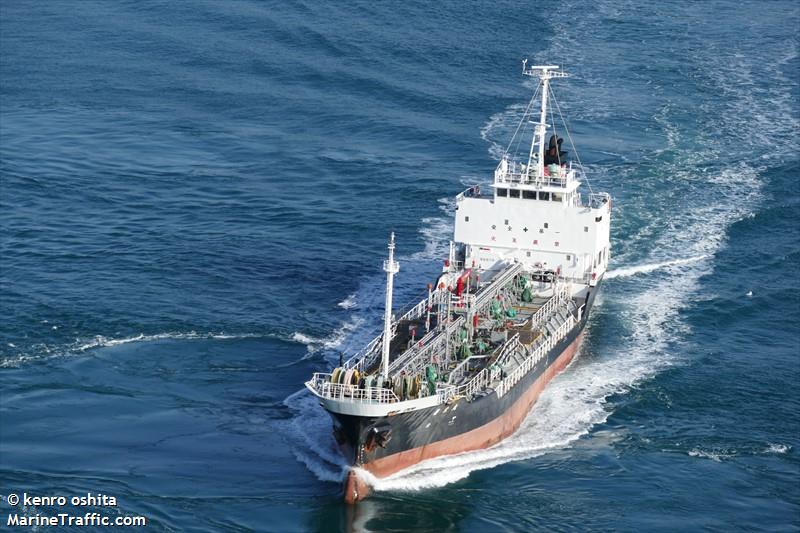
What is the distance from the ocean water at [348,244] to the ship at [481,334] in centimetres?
148

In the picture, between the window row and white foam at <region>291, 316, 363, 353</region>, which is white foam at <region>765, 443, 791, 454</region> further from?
white foam at <region>291, 316, 363, 353</region>

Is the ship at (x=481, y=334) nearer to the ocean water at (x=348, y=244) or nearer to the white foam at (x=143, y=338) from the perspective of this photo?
the ocean water at (x=348, y=244)

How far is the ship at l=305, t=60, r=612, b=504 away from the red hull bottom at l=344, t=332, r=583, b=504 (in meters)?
0.06

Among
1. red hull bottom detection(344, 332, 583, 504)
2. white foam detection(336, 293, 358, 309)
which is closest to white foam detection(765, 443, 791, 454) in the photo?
red hull bottom detection(344, 332, 583, 504)

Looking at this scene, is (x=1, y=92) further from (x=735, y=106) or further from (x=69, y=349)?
(x=735, y=106)

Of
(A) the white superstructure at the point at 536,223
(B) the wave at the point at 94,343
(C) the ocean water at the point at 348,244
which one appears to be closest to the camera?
(C) the ocean water at the point at 348,244

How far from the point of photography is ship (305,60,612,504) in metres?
51.6

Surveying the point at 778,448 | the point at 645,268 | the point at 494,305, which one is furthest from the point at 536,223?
the point at 778,448

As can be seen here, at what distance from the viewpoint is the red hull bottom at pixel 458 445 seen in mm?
51469

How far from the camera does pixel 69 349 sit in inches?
2506

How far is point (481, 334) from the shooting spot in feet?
206

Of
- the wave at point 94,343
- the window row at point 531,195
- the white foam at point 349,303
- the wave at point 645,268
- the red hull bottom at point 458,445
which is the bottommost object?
the red hull bottom at point 458,445

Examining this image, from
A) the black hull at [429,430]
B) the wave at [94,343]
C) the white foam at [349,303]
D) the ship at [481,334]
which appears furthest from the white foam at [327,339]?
the black hull at [429,430]

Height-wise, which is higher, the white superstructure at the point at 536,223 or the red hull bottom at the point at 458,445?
the white superstructure at the point at 536,223
